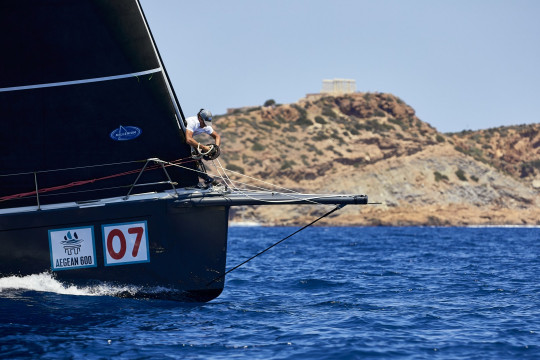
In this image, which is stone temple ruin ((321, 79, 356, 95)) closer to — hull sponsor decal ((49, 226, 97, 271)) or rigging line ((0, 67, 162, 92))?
rigging line ((0, 67, 162, 92))

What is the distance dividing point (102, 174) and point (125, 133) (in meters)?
0.85

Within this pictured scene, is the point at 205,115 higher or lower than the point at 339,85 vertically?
lower

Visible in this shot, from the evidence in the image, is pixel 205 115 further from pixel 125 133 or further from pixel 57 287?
pixel 57 287

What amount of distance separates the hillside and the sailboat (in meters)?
57.1

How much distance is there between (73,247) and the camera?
40.3 feet

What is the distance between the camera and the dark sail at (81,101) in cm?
1174

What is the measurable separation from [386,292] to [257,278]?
4340 millimetres

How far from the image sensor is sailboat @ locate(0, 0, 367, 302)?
11.9 m

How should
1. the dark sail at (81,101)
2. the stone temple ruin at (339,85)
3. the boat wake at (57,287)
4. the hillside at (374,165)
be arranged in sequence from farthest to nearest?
1. the stone temple ruin at (339,85)
2. the hillside at (374,165)
3. the boat wake at (57,287)
4. the dark sail at (81,101)

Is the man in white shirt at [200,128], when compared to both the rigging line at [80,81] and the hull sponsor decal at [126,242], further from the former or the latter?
the hull sponsor decal at [126,242]

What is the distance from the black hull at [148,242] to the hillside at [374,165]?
57.4 metres

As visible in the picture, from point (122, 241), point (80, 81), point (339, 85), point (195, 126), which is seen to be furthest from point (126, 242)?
point (339, 85)

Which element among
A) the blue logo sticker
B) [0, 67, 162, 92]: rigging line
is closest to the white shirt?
the blue logo sticker

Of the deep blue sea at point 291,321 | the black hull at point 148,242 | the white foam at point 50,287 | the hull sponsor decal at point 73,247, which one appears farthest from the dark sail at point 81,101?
the deep blue sea at point 291,321
